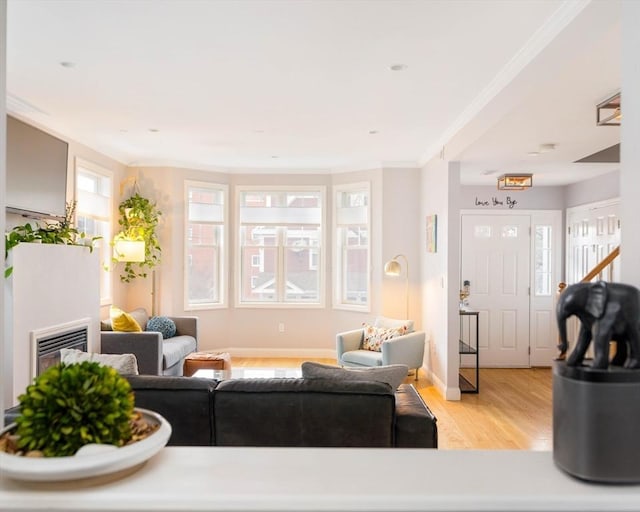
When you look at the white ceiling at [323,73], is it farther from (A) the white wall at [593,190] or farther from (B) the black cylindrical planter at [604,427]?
(B) the black cylindrical planter at [604,427]

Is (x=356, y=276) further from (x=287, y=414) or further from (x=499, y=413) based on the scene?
(x=287, y=414)

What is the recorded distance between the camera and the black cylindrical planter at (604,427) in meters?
0.99

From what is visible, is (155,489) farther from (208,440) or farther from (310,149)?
(310,149)

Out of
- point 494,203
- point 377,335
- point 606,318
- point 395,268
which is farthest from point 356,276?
point 606,318

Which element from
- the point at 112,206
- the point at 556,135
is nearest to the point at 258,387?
Result: the point at 556,135

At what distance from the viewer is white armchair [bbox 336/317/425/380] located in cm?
534

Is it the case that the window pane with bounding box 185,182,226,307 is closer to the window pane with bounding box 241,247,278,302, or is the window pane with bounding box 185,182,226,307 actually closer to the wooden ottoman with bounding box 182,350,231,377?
the window pane with bounding box 241,247,278,302

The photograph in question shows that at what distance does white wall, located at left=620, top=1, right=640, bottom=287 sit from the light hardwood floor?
2805mm

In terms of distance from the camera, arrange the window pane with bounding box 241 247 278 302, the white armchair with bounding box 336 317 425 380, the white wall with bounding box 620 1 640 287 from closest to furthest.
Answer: the white wall with bounding box 620 1 640 287, the white armchair with bounding box 336 317 425 380, the window pane with bounding box 241 247 278 302

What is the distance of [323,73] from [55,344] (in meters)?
2.92

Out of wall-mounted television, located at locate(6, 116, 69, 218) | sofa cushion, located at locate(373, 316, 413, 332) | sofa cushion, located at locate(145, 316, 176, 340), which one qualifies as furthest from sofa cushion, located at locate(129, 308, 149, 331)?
sofa cushion, located at locate(373, 316, 413, 332)

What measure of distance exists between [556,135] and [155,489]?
4.41m

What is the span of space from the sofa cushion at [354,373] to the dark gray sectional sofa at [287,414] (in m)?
0.13

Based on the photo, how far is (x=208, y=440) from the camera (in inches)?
104
